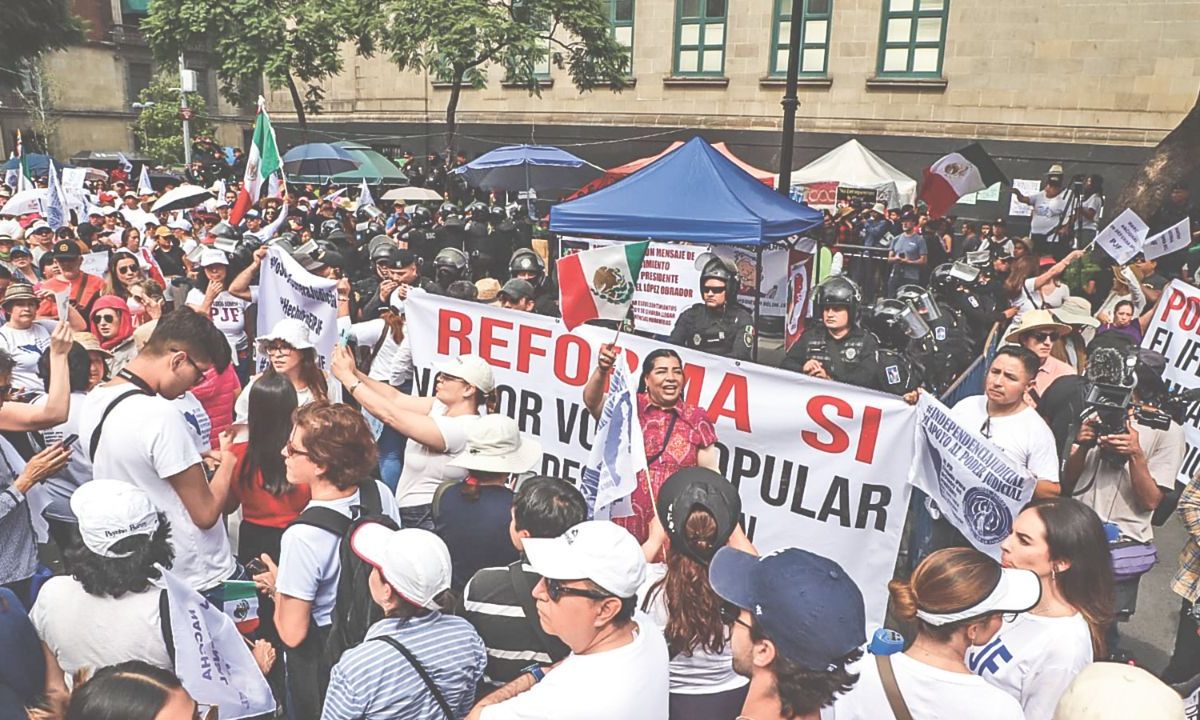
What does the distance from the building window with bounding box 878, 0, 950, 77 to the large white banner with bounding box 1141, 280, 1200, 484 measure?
14.9 m

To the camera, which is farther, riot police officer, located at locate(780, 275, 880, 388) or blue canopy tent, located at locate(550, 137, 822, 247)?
blue canopy tent, located at locate(550, 137, 822, 247)

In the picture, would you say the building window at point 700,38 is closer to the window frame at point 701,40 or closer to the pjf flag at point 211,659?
the window frame at point 701,40

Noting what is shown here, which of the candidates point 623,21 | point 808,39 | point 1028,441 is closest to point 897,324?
point 1028,441

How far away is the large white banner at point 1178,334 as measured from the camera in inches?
237

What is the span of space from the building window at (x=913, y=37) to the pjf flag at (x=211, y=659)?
66.9 ft

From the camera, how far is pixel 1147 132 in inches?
701

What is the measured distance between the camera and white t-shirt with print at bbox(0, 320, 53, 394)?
17.1 ft

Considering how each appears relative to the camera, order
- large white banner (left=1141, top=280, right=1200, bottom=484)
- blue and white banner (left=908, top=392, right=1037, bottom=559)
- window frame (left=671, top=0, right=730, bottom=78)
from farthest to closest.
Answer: window frame (left=671, top=0, right=730, bottom=78), large white banner (left=1141, top=280, right=1200, bottom=484), blue and white banner (left=908, top=392, right=1037, bottom=559)

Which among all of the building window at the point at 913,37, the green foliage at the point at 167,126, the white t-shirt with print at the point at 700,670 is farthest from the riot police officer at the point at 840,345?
the green foliage at the point at 167,126

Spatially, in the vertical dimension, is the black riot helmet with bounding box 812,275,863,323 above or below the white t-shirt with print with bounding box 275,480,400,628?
above

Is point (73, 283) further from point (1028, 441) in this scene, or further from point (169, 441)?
point (1028, 441)

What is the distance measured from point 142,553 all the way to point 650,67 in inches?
876

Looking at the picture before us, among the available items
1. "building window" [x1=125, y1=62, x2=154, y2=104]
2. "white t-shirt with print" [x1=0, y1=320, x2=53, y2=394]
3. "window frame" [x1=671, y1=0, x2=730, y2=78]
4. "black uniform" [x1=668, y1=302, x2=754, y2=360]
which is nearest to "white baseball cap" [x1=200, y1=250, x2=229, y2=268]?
"white t-shirt with print" [x1=0, y1=320, x2=53, y2=394]

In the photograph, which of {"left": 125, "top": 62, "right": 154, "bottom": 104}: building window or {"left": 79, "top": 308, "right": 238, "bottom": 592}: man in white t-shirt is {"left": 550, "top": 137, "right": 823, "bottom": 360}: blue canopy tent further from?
{"left": 125, "top": 62, "right": 154, "bottom": 104}: building window
